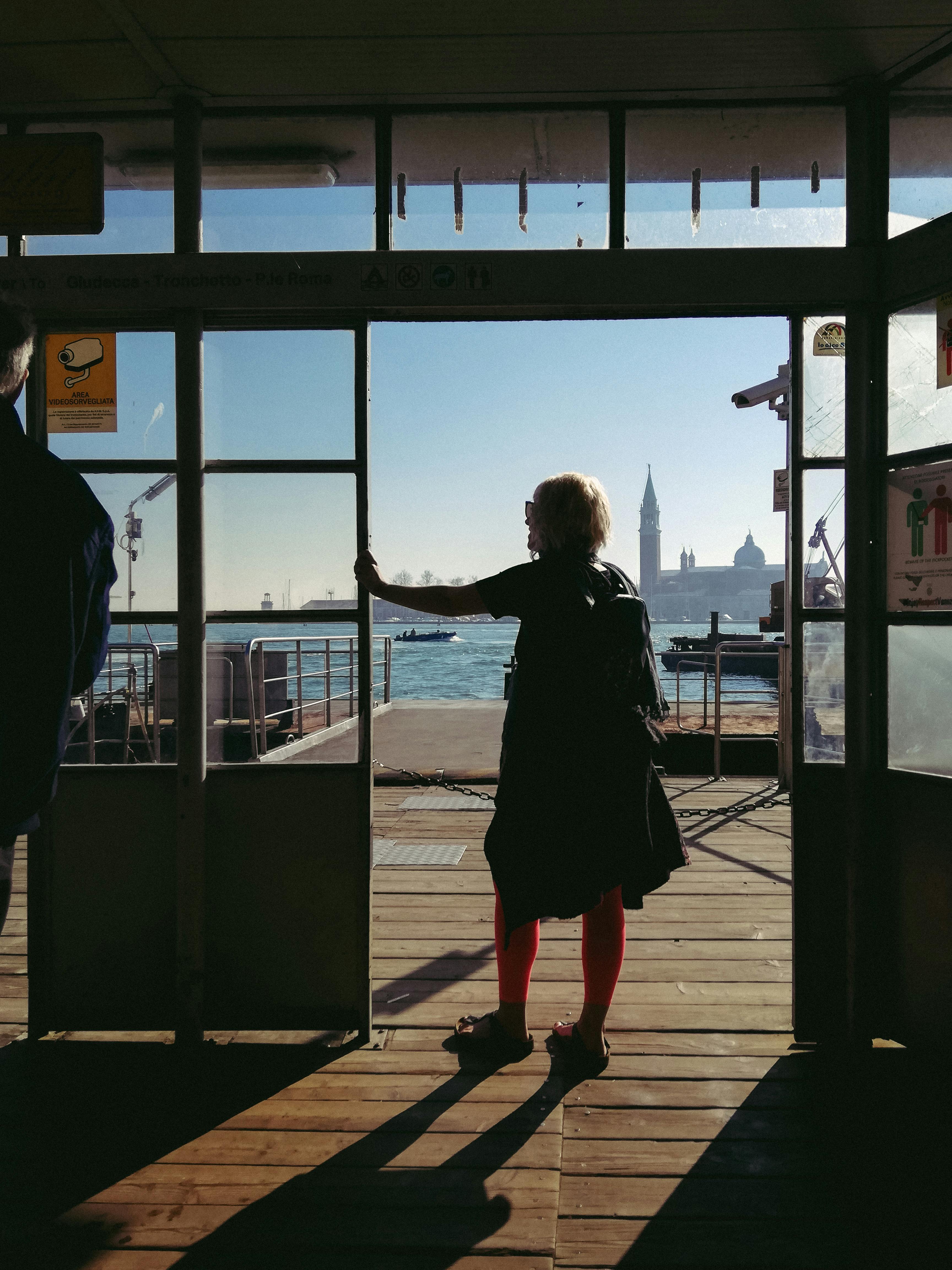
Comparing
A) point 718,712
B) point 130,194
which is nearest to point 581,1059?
point 130,194

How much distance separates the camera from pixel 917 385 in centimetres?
239

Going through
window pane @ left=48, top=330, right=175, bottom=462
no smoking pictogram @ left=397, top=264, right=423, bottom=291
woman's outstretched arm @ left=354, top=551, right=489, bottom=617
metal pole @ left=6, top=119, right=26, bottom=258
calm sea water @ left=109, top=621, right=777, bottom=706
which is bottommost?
calm sea water @ left=109, top=621, right=777, bottom=706

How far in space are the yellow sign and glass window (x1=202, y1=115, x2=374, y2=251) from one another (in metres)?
0.34

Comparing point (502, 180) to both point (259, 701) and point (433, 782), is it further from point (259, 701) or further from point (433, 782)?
point (433, 782)

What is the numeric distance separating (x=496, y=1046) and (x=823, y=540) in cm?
180

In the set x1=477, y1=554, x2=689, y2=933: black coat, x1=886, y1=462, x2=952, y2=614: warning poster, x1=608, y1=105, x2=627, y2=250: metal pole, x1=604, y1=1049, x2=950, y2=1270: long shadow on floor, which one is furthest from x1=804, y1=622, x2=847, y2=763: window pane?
x1=608, y1=105, x2=627, y2=250: metal pole

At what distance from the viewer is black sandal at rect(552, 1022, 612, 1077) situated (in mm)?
2348

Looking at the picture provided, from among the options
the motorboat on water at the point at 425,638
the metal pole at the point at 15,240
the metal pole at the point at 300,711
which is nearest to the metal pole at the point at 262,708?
the metal pole at the point at 300,711

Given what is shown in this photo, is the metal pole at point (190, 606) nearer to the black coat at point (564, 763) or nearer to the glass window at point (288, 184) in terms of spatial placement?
the glass window at point (288, 184)

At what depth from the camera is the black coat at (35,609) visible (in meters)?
1.31

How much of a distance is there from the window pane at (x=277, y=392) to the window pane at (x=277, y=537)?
0.09 m

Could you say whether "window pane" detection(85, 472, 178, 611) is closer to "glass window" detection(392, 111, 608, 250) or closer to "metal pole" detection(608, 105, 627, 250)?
"glass window" detection(392, 111, 608, 250)

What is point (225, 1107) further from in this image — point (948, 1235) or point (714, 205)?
point (714, 205)

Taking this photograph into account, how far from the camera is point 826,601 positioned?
8.50 ft
